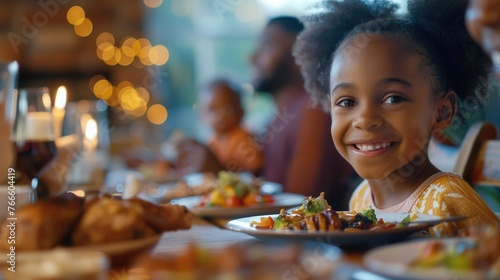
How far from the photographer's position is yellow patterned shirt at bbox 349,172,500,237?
1.23 m

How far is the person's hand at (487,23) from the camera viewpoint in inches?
28.6

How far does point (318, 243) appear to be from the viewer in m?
1.11

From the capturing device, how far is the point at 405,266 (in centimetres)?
76

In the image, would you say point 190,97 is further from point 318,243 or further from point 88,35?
point 318,243

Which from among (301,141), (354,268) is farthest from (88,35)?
(354,268)

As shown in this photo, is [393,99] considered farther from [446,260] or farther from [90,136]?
[90,136]

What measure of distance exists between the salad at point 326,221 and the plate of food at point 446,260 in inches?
10.3

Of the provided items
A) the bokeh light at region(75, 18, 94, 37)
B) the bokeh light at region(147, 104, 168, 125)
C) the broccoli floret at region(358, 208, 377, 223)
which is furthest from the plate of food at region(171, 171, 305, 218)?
the bokeh light at region(75, 18, 94, 37)

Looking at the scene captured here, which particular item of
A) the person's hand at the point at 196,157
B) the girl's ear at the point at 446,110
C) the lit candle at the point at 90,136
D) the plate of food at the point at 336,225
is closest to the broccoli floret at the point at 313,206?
the plate of food at the point at 336,225

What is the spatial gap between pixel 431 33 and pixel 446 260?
75cm

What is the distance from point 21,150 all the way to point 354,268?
1.10m

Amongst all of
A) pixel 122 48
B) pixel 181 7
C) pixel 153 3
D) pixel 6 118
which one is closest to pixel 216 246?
pixel 6 118

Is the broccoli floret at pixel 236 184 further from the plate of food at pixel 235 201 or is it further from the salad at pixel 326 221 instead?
the salad at pixel 326 221

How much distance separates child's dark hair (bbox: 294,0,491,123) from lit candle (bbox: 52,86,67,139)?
1136 millimetres
